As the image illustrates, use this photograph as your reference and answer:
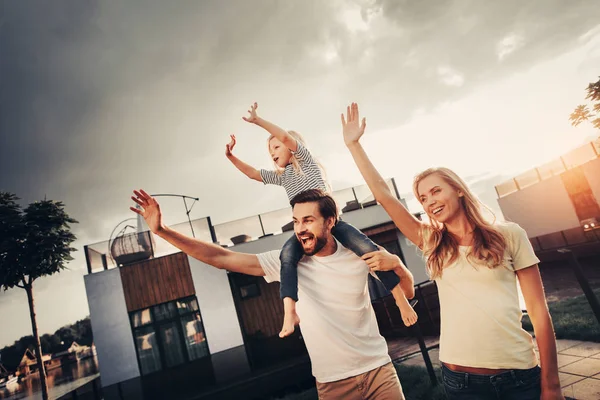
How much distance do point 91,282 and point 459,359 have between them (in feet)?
48.5

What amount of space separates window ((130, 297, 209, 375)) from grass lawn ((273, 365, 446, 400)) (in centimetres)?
811

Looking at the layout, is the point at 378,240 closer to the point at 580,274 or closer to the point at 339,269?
the point at 580,274

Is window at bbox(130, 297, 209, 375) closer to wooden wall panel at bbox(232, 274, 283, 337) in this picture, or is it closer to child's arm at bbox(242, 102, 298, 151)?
wooden wall panel at bbox(232, 274, 283, 337)

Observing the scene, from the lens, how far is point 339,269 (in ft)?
7.00

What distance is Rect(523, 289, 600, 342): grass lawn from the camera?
15.1 ft

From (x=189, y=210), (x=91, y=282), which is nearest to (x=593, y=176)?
(x=189, y=210)

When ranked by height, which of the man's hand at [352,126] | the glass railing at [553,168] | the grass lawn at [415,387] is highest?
the glass railing at [553,168]

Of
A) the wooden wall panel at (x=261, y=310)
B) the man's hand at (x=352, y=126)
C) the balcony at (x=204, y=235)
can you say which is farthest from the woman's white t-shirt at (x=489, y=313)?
the wooden wall panel at (x=261, y=310)

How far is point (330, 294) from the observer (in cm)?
208

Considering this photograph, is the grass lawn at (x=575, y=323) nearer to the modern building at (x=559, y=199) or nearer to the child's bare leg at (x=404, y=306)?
the child's bare leg at (x=404, y=306)

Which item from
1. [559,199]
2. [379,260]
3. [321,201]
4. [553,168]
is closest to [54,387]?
[321,201]

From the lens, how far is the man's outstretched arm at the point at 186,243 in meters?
2.07

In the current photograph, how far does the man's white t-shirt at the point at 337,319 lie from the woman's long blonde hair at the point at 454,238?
0.49 m

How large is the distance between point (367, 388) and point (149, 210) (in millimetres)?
1777
